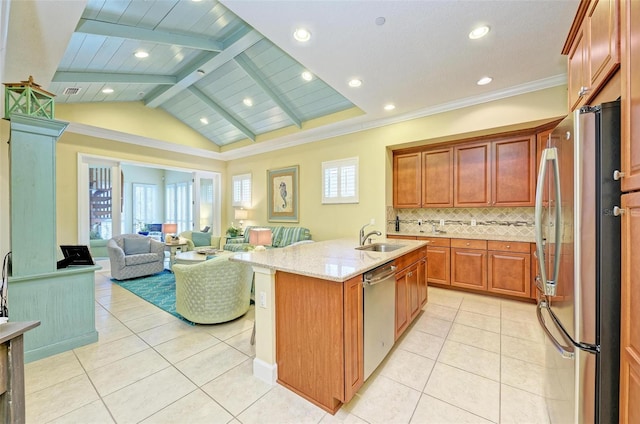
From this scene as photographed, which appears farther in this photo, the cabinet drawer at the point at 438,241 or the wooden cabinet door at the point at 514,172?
the cabinet drawer at the point at 438,241

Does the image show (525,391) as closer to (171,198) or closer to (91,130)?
(91,130)

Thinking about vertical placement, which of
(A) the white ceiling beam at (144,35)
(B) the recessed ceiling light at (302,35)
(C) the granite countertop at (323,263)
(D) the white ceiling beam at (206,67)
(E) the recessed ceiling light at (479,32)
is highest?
(D) the white ceiling beam at (206,67)

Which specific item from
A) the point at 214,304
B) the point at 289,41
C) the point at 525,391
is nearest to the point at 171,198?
the point at 214,304

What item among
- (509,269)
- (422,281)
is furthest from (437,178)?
(422,281)

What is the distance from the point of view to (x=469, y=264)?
3.87 m

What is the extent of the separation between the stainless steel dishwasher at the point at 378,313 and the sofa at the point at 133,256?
4988 mm

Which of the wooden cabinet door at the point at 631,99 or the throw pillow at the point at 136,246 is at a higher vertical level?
the wooden cabinet door at the point at 631,99

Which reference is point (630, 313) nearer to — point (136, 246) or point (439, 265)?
Result: point (439, 265)

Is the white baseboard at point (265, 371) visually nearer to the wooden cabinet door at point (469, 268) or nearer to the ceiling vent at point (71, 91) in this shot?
the wooden cabinet door at point (469, 268)

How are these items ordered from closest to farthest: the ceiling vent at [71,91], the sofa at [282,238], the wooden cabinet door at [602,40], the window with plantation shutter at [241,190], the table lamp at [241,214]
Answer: the wooden cabinet door at [602,40], the ceiling vent at [71,91], the sofa at [282,238], the table lamp at [241,214], the window with plantation shutter at [241,190]

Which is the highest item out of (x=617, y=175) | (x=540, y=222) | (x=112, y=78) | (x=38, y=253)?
(x=112, y=78)

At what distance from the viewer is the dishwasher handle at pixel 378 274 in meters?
1.82

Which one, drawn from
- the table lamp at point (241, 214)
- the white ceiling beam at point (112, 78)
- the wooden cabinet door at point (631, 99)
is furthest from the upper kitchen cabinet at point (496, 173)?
the white ceiling beam at point (112, 78)

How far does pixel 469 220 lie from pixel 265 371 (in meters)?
3.97
